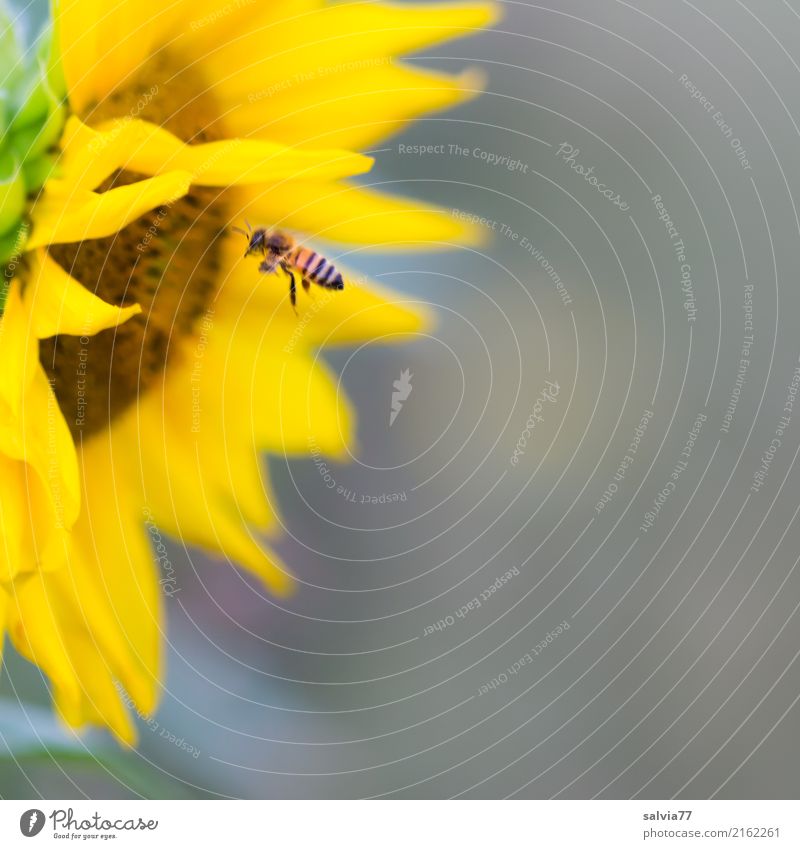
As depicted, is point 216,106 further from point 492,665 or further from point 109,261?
point 492,665

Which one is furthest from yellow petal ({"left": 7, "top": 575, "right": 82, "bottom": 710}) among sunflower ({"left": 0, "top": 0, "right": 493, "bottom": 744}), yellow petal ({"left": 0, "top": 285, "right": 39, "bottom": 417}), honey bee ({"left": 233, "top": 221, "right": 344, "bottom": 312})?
honey bee ({"left": 233, "top": 221, "right": 344, "bottom": 312})

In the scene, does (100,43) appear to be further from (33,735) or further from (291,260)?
(33,735)

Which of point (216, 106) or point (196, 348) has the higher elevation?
point (216, 106)

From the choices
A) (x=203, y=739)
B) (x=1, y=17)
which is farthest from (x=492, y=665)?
(x=1, y=17)

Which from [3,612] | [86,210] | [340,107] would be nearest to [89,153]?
[86,210]

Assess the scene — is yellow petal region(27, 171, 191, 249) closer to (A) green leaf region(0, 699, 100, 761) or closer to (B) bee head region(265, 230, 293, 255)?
(B) bee head region(265, 230, 293, 255)

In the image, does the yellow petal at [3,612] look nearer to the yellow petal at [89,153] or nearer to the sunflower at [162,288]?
the sunflower at [162,288]
